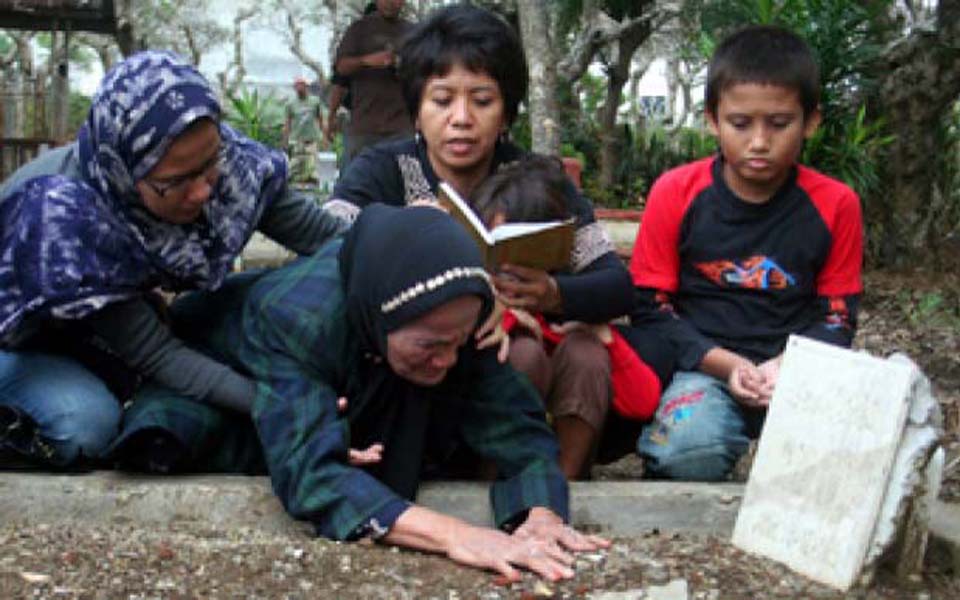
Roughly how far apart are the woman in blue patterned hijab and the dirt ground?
12.4 inches

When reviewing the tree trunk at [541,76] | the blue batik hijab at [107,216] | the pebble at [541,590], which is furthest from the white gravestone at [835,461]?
the tree trunk at [541,76]

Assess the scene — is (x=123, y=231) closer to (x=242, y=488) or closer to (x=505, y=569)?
(x=242, y=488)

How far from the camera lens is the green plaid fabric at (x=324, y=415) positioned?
8.02 feet

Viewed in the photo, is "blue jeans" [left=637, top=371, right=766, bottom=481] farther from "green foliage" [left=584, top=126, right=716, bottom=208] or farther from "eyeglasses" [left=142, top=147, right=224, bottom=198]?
"green foliage" [left=584, top=126, right=716, bottom=208]

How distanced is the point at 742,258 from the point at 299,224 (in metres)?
1.16

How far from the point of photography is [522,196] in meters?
2.91

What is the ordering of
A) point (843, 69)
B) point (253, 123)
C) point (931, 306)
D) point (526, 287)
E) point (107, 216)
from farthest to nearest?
1. point (253, 123)
2. point (843, 69)
3. point (931, 306)
4. point (526, 287)
5. point (107, 216)

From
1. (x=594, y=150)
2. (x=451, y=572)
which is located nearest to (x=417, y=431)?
(x=451, y=572)

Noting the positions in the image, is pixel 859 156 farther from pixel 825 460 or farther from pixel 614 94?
pixel 825 460

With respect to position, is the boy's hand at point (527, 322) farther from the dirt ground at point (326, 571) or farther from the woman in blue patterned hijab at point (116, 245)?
the woman in blue patterned hijab at point (116, 245)

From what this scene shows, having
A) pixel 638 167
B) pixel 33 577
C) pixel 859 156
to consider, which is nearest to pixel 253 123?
pixel 638 167

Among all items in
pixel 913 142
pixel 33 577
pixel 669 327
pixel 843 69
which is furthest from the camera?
pixel 843 69

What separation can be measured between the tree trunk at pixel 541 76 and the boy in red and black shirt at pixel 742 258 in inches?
125

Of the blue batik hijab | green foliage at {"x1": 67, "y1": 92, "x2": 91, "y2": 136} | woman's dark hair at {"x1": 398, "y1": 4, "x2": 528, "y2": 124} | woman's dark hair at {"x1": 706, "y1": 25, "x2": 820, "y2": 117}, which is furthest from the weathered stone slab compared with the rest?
green foliage at {"x1": 67, "y1": 92, "x2": 91, "y2": 136}
